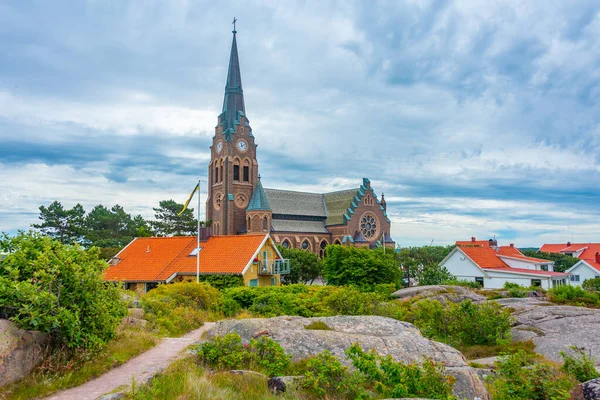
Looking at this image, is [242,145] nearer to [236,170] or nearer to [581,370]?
[236,170]

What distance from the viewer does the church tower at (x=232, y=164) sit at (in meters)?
66.9

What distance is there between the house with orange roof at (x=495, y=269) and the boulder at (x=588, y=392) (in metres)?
38.5

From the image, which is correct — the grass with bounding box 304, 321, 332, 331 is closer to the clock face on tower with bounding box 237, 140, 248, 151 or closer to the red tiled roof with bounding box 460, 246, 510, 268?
the red tiled roof with bounding box 460, 246, 510, 268

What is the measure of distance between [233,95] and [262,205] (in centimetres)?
1999

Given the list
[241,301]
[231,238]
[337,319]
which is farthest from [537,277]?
[337,319]

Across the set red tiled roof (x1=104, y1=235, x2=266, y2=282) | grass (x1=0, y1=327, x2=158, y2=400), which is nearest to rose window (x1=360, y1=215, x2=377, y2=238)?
red tiled roof (x1=104, y1=235, x2=266, y2=282)

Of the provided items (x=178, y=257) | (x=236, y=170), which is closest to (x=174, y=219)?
(x=236, y=170)

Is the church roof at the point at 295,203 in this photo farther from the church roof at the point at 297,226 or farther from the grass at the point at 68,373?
the grass at the point at 68,373

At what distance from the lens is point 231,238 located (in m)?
32.2

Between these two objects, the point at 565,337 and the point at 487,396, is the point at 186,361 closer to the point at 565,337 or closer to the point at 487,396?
the point at 487,396

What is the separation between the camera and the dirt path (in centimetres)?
748

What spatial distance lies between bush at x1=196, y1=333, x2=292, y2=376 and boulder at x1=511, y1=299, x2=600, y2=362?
7.98 meters

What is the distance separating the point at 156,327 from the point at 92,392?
6060mm

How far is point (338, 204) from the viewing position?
77.8 metres
